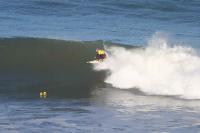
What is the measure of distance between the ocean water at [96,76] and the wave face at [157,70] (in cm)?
4

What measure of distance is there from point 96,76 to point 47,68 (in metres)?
2.34

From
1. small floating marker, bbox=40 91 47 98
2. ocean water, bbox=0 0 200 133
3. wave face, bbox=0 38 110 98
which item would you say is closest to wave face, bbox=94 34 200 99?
ocean water, bbox=0 0 200 133

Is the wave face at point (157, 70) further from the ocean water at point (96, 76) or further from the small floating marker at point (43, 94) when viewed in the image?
the small floating marker at point (43, 94)

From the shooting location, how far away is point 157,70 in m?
27.8

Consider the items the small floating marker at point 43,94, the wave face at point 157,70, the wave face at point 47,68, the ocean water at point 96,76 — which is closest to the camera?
the ocean water at point 96,76

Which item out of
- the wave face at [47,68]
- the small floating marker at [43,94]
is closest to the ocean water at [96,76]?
the wave face at [47,68]

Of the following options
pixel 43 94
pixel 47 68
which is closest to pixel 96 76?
pixel 47 68

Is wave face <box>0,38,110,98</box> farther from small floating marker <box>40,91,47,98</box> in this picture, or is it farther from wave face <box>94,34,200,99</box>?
wave face <box>94,34,200,99</box>

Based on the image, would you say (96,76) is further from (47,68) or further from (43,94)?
(43,94)

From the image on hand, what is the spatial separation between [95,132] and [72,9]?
1164 inches

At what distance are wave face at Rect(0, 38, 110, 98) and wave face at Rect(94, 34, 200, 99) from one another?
→ 87 cm

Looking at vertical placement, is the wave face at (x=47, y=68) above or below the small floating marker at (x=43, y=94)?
above

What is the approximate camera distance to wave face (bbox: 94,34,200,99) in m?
25.7

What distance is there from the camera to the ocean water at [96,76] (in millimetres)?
20359
